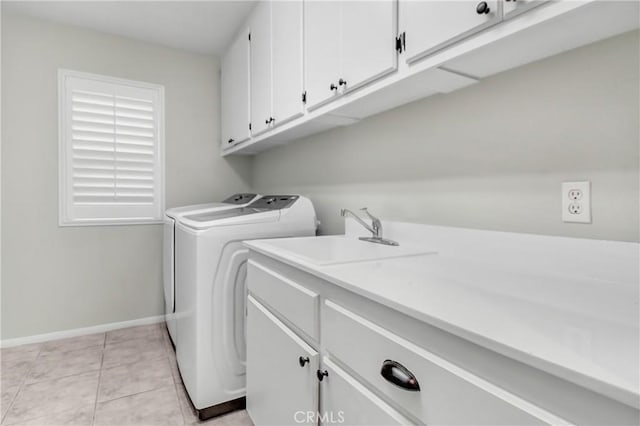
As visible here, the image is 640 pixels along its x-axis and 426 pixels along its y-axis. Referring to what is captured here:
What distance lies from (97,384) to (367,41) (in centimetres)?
236

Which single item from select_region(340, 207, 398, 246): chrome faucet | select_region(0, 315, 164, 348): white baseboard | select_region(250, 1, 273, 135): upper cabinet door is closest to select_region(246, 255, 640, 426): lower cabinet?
select_region(340, 207, 398, 246): chrome faucet

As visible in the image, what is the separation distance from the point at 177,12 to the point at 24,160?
1.56 m

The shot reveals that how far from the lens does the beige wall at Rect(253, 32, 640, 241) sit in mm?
868

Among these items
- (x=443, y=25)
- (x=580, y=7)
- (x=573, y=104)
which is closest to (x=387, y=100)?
(x=443, y=25)

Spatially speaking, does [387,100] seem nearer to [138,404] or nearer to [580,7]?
[580,7]

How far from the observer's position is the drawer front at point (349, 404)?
748 millimetres

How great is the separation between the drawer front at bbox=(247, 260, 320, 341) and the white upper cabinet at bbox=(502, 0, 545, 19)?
89 cm

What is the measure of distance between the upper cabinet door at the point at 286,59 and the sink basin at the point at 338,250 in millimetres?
660

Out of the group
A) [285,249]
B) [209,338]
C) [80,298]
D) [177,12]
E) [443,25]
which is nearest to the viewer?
[443,25]

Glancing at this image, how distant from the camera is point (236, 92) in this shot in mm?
2521

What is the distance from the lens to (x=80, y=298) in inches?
103

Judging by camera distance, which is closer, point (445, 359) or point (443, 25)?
point (445, 359)

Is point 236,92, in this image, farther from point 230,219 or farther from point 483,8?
point 483,8

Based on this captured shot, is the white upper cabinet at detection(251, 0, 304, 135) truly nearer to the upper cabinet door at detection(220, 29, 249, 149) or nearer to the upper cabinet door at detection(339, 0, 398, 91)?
the upper cabinet door at detection(220, 29, 249, 149)
